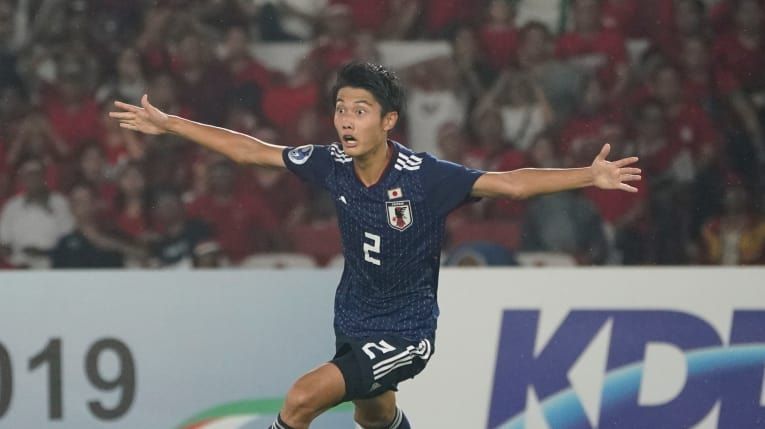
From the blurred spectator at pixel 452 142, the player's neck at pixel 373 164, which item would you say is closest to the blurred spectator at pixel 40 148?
the blurred spectator at pixel 452 142

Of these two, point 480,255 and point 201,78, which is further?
point 201,78

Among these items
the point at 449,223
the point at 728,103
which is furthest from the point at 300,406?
the point at 728,103

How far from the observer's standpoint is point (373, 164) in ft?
17.2

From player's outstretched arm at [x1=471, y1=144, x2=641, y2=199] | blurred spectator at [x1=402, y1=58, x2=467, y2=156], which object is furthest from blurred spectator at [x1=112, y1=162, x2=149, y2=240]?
player's outstretched arm at [x1=471, y1=144, x2=641, y2=199]

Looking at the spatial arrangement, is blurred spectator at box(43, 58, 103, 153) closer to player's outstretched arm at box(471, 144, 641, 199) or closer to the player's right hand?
the player's right hand

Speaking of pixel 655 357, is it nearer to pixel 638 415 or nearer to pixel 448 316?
pixel 638 415

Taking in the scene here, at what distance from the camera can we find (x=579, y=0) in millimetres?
8609

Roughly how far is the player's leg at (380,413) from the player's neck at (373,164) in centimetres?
88

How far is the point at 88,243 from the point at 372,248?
3.00m

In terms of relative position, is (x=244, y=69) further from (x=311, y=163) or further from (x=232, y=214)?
(x=311, y=163)

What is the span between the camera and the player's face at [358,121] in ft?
16.6

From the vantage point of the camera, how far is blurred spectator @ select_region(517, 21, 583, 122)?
838cm

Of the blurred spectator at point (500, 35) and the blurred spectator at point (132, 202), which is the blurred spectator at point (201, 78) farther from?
the blurred spectator at point (500, 35)

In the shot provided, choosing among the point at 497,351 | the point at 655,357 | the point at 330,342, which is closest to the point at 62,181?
the point at 330,342
